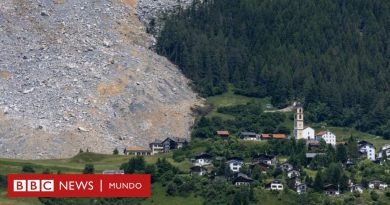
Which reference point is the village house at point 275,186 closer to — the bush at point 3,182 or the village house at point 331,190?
the village house at point 331,190


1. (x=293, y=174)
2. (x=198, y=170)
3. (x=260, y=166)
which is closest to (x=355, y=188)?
(x=293, y=174)

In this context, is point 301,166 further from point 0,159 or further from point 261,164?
point 0,159

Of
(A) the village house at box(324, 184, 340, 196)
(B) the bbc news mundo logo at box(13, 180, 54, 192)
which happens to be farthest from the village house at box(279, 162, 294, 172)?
(B) the bbc news mundo logo at box(13, 180, 54, 192)

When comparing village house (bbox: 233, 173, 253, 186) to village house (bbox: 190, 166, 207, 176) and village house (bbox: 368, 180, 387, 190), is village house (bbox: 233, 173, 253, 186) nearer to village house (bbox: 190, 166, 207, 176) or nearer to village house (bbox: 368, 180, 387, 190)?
village house (bbox: 190, 166, 207, 176)

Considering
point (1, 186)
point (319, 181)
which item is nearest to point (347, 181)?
point (319, 181)

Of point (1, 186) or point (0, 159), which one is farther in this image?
point (0, 159)

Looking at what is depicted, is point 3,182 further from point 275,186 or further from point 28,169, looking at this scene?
point 275,186
